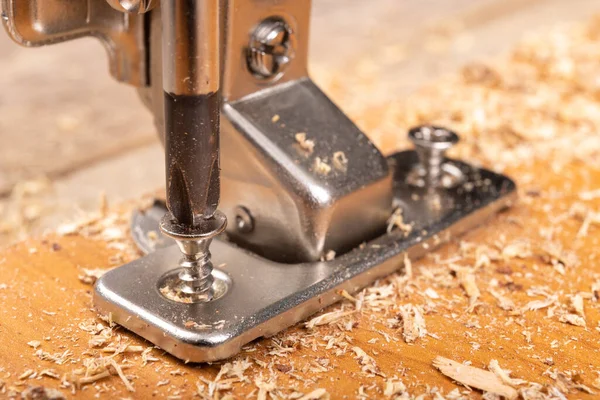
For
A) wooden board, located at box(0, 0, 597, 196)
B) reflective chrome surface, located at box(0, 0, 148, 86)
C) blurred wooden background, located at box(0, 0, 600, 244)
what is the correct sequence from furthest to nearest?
wooden board, located at box(0, 0, 597, 196)
blurred wooden background, located at box(0, 0, 600, 244)
reflective chrome surface, located at box(0, 0, 148, 86)

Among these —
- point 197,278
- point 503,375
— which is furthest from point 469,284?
point 197,278

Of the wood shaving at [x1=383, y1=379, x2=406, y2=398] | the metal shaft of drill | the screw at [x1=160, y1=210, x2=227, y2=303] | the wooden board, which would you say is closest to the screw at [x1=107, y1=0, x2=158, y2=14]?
the metal shaft of drill

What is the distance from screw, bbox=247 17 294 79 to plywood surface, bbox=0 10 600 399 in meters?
0.25

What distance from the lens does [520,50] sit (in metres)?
1.63

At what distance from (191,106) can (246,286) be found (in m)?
0.20

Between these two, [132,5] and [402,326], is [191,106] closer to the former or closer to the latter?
[132,5]

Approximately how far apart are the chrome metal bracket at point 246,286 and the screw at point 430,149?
0.06 meters

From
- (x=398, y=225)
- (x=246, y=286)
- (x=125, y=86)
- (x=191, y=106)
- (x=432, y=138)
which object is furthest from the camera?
(x=125, y=86)

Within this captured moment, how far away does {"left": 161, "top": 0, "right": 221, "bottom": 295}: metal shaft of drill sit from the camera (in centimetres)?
62

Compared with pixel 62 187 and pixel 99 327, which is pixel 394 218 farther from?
pixel 62 187

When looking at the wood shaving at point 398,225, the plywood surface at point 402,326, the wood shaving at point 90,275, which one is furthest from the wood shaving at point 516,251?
the wood shaving at point 90,275

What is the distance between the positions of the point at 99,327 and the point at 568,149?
30.4 inches

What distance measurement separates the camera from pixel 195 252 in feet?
2.33

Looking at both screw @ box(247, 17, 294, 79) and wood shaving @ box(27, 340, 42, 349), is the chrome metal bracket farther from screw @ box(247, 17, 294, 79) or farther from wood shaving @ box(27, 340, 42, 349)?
screw @ box(247, 17, 294, 79)
